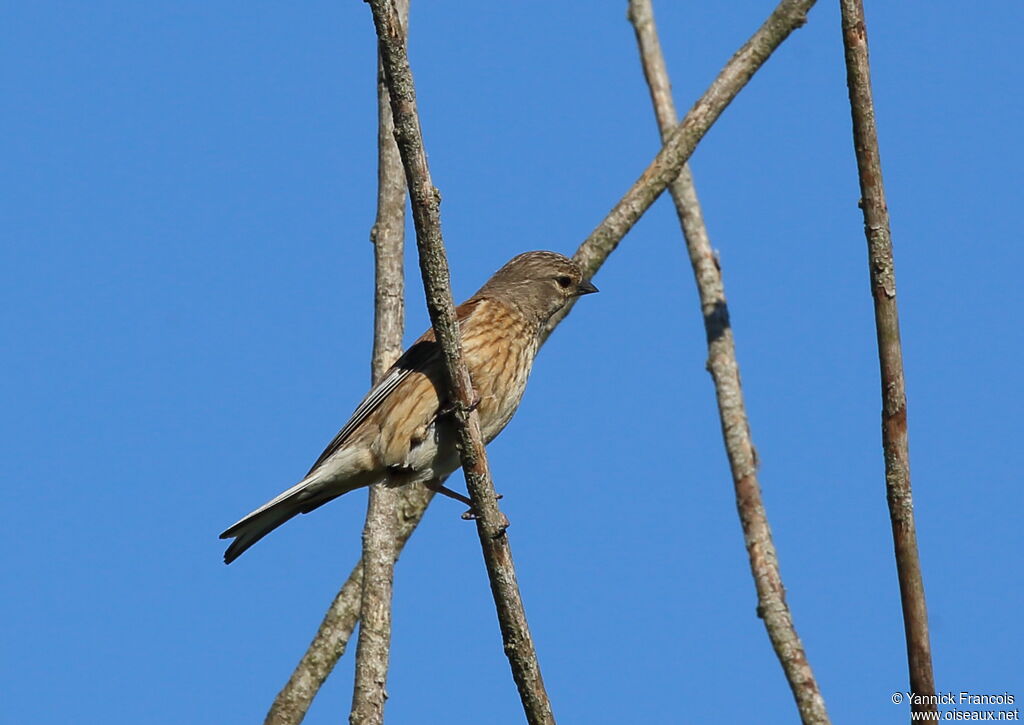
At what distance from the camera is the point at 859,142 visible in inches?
213

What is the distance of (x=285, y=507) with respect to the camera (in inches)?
267

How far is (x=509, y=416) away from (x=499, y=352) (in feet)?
1.14

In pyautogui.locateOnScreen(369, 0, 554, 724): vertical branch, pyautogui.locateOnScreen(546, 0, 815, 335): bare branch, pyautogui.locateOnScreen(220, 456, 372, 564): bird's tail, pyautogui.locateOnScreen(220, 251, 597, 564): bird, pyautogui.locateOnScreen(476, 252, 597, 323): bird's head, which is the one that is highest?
pyautogui.locateOnScreen(546, 0, 815, 335): bare branch

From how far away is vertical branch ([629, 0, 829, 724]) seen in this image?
255 inches

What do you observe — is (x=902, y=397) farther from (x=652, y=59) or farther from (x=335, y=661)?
(x=652, y=59)

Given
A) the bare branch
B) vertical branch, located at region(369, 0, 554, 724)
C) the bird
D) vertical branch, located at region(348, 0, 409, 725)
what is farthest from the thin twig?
vertical branch, located at region(369, 0, 554, 724)

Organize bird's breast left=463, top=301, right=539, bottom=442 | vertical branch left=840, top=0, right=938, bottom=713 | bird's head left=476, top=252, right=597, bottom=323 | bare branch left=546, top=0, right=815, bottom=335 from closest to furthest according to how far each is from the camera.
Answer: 1. vertical branch left=840, top=0, right=938, bottom=713
2. bird's breast left=463, top=301, right=539, bottom=442
3. bird's head left=476, top=252, right=597, bottom=323
4. bare branch left=546, top=0, right=815, bottom=335

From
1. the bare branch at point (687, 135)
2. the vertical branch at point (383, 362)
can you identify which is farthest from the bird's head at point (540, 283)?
the vertical branch at point (383, 362)

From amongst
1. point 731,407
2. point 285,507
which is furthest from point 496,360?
point 731,407

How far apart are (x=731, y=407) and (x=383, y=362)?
2180 mm

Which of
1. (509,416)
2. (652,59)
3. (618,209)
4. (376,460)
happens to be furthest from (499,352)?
(652,59)

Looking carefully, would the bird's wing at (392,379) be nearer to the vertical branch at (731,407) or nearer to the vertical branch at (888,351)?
the vertical branch at (731,407)

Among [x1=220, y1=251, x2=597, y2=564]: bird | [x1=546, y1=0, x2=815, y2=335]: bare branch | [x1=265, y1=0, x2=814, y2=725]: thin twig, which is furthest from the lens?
[x1=546, y1=0, x2=815, y2=335]: bare branch

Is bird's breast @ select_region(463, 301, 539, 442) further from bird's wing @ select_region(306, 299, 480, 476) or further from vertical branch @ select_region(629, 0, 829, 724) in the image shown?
vertical branch @ select_region(629, 0, 829, 724)
